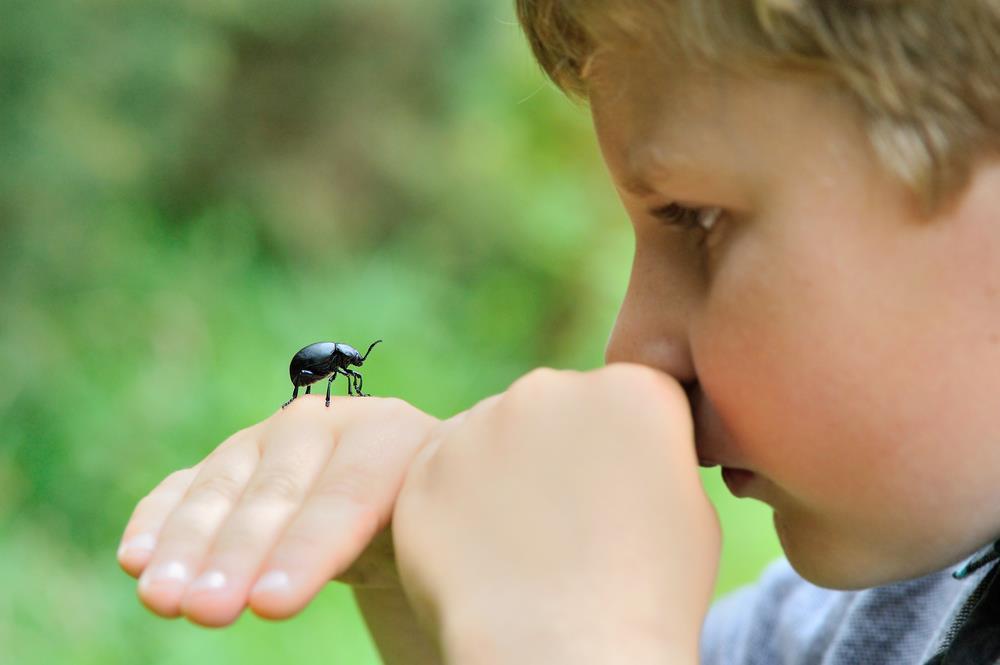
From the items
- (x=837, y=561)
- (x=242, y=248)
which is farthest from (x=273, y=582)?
(x=242, y=248)

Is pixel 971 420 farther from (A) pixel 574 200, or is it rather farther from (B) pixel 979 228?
(A) pixel 574 200

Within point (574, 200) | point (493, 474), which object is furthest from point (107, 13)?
point (493, 474)

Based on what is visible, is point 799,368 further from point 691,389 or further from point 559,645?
point 559,645

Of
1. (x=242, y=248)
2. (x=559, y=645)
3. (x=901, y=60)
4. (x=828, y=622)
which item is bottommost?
(x=242, y=248)

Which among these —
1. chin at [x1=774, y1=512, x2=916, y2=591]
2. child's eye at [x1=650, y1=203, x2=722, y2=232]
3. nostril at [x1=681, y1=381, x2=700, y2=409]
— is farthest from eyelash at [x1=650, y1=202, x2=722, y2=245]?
chin at [x1=774, y1=512, x2=916, y2=591]

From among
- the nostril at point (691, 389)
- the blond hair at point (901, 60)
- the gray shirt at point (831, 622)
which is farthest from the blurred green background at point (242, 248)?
the blond hair at point (901, 60)

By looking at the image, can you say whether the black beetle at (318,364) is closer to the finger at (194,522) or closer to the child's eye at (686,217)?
the finger at (194,522)
